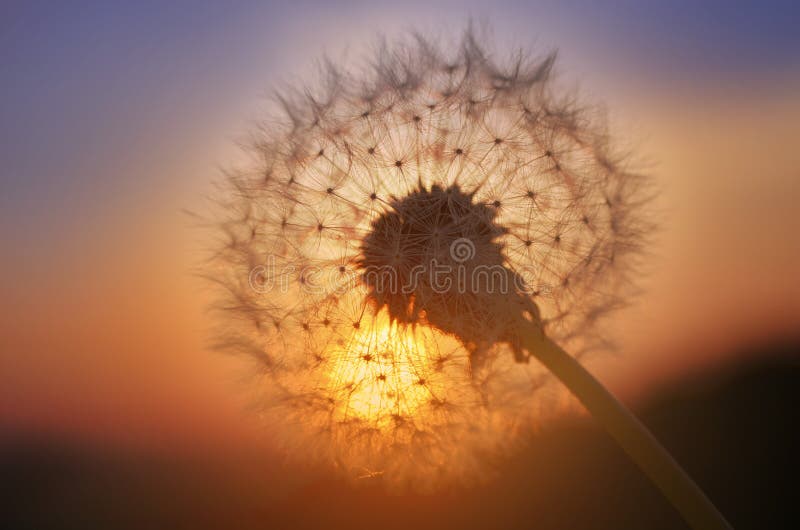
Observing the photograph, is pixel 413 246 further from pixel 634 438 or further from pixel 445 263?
pixel 634 438

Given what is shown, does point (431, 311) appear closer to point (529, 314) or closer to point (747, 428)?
point (529, 314)

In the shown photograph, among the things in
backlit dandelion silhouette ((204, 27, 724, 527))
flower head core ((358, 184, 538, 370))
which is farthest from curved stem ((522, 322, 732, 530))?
flower head core ((358, 184, 538, 370))

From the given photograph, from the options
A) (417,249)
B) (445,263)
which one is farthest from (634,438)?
(417,249)

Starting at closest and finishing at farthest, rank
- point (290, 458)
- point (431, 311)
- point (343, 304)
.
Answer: point (431, 311) < point (343, 304) < point (290, 458)

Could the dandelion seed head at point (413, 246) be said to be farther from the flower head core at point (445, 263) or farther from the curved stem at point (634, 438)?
the curved stem at point (634, 438)

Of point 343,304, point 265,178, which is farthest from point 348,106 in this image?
point 343,304

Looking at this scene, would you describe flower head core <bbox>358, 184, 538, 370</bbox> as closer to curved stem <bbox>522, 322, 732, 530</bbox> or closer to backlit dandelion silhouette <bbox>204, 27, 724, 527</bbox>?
backlit dandelion silhouette <bbox>204, 27, 724, 527</bbox>
